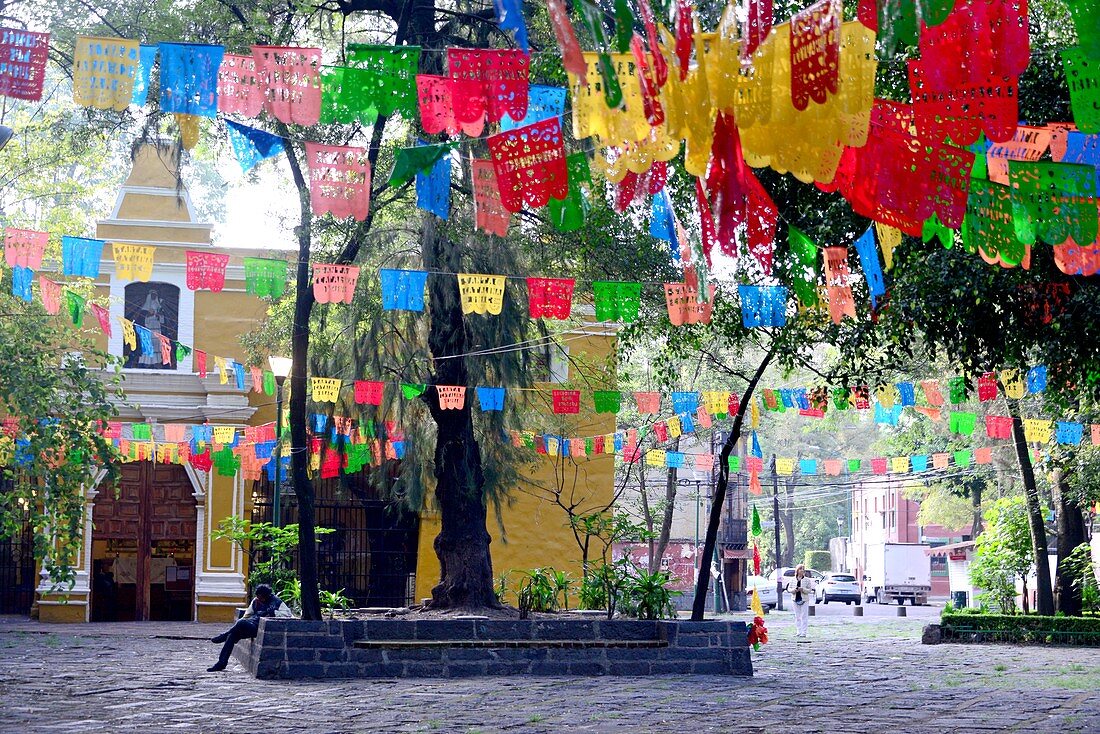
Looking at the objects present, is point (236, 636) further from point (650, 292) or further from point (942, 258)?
point (942, 258)

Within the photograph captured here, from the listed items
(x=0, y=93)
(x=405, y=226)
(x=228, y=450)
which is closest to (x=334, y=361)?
(x=405, y=226)

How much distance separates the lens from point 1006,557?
92.5 feet

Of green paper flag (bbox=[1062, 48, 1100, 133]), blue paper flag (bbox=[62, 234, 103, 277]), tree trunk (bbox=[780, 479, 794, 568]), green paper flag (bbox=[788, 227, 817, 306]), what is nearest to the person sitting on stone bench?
blue paper flag (bbox=[62, 234, 103, 277])

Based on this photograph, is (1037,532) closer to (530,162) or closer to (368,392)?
(368,392)

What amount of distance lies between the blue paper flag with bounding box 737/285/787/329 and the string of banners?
3.10 m

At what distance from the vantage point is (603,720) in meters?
11.5

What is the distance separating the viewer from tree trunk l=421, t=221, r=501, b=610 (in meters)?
18.5

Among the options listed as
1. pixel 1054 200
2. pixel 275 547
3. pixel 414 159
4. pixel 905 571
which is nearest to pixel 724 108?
pixel 414 159

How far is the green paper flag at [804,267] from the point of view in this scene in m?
11.6

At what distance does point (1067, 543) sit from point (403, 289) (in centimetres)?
1711

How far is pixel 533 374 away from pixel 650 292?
332cm

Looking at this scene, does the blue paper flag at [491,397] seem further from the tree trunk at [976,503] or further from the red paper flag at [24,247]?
the tree trunk at [976,503]

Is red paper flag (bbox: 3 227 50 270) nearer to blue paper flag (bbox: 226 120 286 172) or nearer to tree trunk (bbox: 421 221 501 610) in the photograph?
tree trunk (bbox: 421 221 501 610)

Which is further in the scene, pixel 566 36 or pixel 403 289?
pixel 403 289
